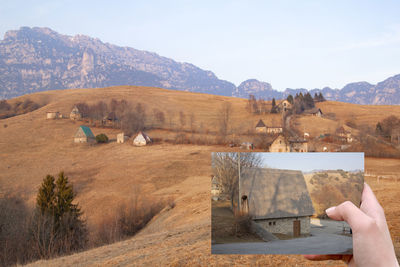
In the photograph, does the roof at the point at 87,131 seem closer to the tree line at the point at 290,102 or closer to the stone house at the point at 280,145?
the stone house at the point at 280,145

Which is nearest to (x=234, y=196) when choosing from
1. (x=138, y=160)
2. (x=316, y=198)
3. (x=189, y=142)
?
(x=316, y=198)

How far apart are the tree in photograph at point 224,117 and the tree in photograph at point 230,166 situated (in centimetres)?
7737

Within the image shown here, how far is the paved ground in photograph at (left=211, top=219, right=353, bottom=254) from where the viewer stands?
5.02m

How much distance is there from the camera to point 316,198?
6.18 m

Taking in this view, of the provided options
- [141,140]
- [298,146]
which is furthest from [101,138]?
[298,146]

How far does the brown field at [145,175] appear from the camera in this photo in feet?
48.2

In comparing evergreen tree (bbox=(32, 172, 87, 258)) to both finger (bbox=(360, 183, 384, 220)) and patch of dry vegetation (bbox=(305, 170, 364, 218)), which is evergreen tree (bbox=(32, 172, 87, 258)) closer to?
patch of dry vegetation (bbox=(305, 170, 364, 218))

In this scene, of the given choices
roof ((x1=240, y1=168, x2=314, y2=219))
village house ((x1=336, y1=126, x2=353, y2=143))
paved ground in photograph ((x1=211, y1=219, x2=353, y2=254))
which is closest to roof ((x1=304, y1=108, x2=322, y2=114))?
village house ((x1=336, y1=126, x2=353, y2=143))

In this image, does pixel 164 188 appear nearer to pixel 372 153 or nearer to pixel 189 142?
pixel 189 142

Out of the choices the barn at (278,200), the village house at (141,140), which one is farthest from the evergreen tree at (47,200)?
the village house at (141,140)

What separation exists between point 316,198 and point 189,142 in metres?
74.0

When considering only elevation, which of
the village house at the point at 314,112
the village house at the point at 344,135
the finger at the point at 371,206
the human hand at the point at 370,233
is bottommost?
the village house at the point at 344,135

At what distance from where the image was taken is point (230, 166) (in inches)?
292

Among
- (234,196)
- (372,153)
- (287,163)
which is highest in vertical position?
(287,163)
